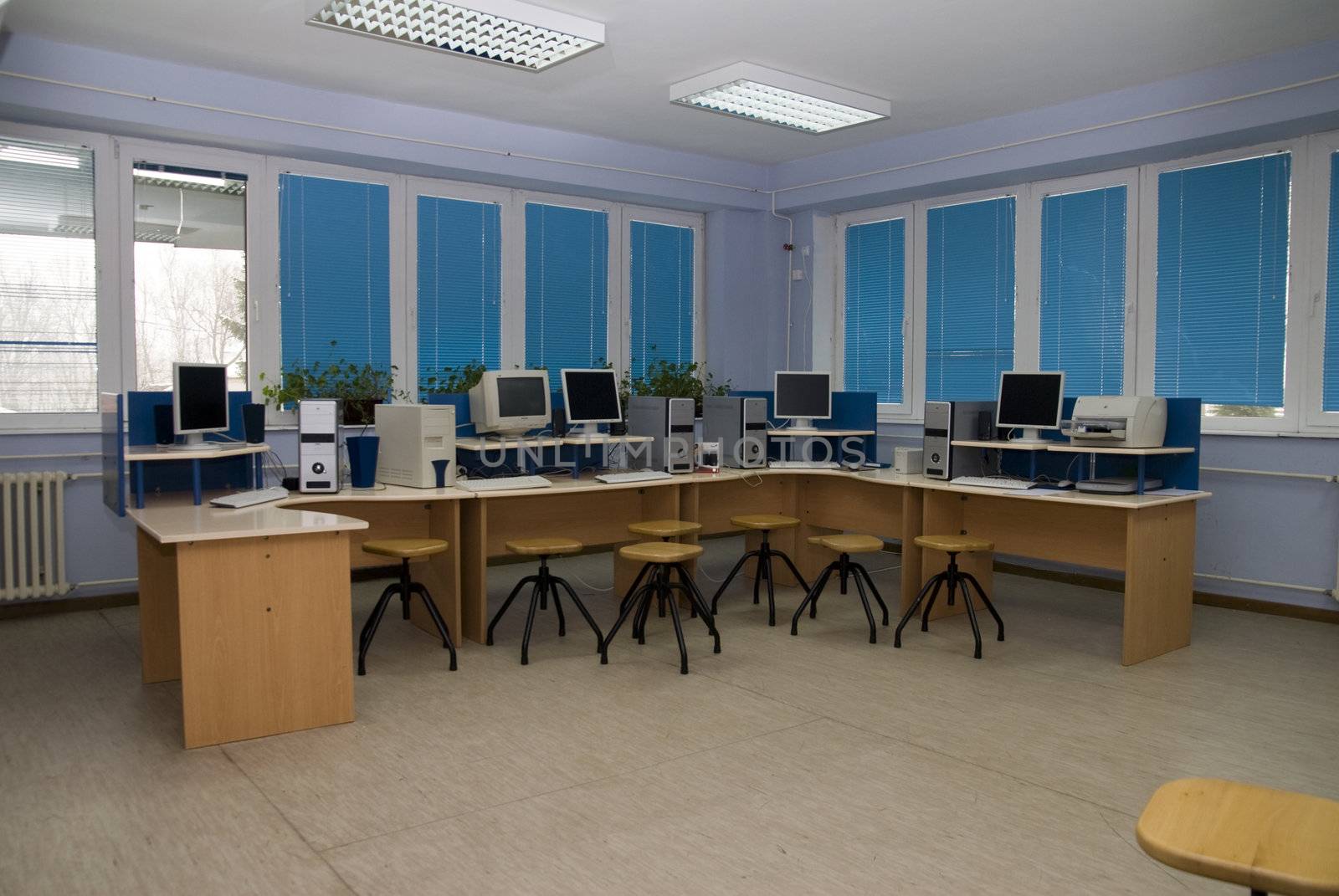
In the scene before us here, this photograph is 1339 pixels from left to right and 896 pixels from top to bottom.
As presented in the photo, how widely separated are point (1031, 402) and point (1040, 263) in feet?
5.72

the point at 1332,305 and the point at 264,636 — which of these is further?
the point at 1332,305

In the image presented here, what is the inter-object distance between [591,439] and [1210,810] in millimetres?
3852

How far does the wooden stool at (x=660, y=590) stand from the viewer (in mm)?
4242

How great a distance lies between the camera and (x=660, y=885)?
2412 mm

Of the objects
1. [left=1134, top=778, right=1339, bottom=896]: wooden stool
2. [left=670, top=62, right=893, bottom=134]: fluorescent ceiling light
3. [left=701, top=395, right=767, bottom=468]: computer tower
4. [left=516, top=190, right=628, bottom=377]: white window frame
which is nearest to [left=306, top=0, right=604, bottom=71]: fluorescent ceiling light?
[left=670, top=62, right=893, bottom=134]: fluorescent ceiling light

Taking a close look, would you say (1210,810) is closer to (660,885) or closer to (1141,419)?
(660,885)

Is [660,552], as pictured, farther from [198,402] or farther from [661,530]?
[198,402]

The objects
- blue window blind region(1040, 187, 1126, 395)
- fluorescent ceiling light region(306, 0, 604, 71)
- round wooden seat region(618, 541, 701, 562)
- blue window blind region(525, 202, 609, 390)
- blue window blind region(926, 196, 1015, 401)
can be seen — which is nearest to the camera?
fluorescent ceiling light region(306, 0, 604, 71)

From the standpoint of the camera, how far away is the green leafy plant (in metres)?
6.30

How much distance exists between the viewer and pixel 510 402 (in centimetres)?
491

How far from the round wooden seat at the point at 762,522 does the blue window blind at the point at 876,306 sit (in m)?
2.15

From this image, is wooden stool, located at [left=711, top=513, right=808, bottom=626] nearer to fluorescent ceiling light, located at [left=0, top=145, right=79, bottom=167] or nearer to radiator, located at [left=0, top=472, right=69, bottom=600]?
radiator, located at [left=0, top=472, right=69, bottom=600]

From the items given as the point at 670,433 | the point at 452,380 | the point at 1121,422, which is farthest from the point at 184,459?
the point at 1121,422

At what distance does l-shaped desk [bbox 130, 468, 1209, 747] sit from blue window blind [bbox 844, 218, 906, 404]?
5.58 ft
